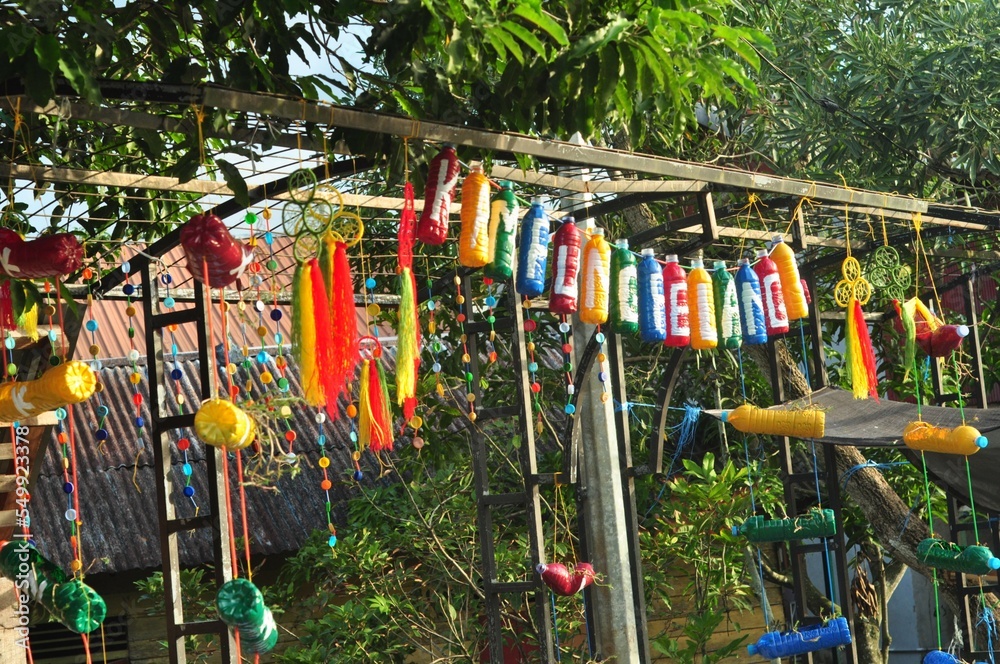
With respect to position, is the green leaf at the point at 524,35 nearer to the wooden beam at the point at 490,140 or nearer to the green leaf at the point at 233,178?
the wooden beam at the point at 490,140

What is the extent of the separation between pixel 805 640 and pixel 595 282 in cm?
256

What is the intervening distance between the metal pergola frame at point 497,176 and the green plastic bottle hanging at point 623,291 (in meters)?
0.30

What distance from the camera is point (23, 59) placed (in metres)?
3.01

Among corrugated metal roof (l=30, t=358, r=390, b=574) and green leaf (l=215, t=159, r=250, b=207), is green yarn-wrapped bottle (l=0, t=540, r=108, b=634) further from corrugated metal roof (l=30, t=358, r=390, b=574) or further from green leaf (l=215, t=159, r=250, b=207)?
corrugated metal roof (l=30, t=358, r=390, b=574)

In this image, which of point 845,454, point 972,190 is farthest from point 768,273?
point 972,190

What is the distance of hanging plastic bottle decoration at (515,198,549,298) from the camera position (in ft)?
12.8

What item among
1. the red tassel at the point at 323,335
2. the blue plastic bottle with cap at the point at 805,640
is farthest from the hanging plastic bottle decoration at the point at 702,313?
the blue plastic bottle with cap at the point at 805,640

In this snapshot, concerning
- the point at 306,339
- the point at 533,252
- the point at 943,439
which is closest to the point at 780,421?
the point at 943,439

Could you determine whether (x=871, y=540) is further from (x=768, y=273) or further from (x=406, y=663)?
(x=768, y=273)

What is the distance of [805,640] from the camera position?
5.77m

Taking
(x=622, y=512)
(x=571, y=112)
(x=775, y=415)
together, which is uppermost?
(x=571, y=112)

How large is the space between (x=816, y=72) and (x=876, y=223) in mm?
943

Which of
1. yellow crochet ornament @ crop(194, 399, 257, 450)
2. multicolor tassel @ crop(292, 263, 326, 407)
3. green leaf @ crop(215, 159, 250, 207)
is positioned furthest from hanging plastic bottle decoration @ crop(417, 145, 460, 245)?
yellow crochet ornament @ crop(194, 399, 257, 450)

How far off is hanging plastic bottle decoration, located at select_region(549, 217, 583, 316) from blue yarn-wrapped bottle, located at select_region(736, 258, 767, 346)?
2.97ft
